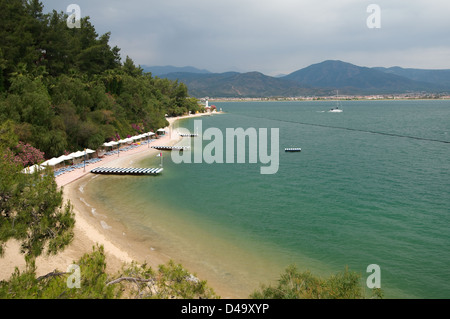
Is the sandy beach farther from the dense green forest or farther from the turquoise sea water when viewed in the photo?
the dense green forest

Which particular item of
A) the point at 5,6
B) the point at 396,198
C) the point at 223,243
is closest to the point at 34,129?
the point at 5,6

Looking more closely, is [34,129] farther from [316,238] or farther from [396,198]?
[396,198]

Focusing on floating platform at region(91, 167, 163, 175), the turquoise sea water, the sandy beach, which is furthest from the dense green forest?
the sandy beach

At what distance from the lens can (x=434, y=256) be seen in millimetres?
16922

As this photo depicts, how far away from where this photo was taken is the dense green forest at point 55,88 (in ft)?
108

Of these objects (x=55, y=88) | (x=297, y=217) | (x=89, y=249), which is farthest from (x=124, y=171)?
(x=297, y=217)

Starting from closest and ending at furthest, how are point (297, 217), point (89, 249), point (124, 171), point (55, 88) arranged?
point (89, 249) < point (297, 217) < point (124, 171) < point (55, 88)

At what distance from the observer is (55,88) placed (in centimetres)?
3962

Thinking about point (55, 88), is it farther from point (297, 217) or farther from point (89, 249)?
point (297, 217)

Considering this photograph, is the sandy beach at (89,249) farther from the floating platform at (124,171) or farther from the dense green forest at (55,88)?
the dense green forest at (55,88)

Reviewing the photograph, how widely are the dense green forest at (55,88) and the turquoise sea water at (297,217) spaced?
8.51 meters

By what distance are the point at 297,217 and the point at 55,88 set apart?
35.0 meters

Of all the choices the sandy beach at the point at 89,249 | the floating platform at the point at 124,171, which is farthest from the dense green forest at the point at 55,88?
the sandy beach at the point at 89,249

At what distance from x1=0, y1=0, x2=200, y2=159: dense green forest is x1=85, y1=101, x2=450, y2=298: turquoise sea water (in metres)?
8.51
